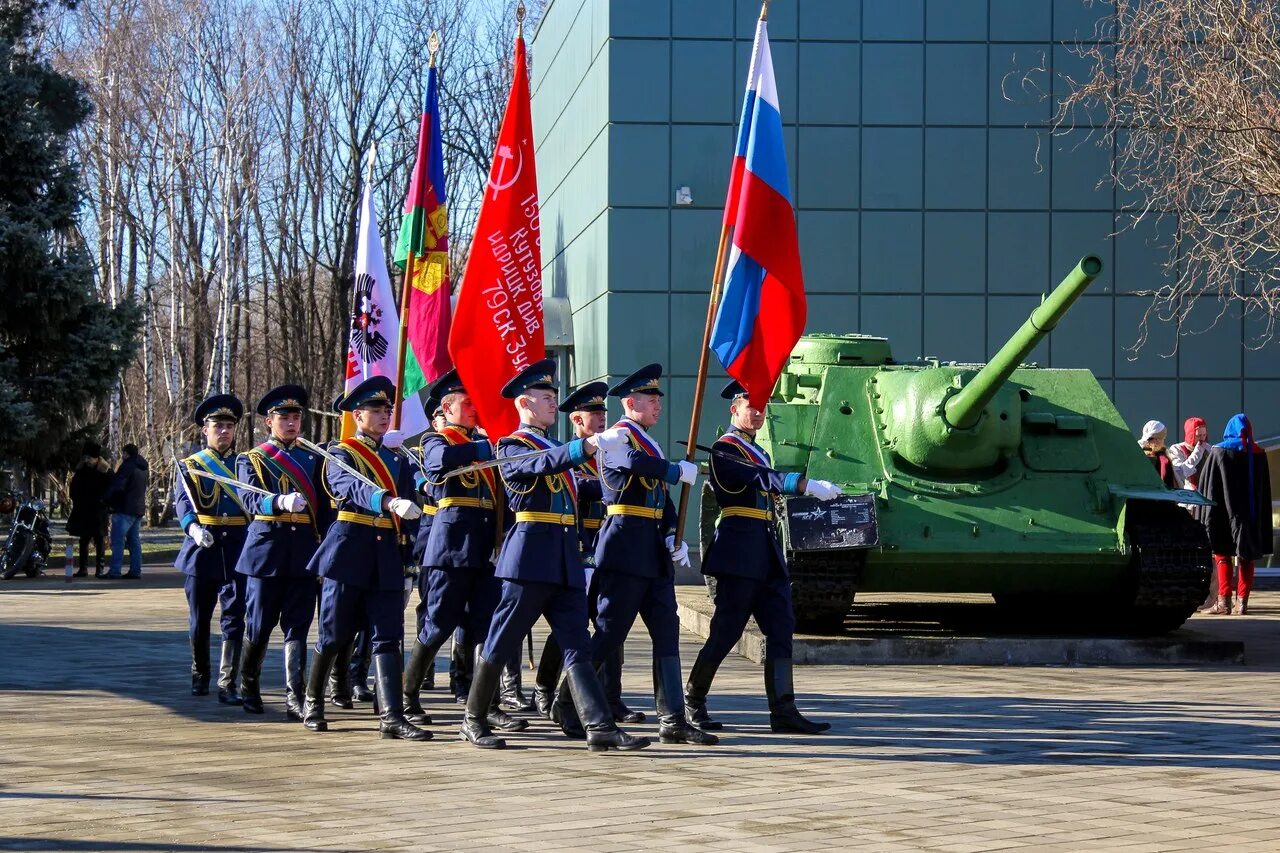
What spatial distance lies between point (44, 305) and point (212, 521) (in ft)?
44.8

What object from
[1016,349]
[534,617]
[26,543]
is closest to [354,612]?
[534,617]

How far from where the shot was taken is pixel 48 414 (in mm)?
24297

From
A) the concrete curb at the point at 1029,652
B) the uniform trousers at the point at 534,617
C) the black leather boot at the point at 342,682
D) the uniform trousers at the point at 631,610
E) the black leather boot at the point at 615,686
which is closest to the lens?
the uniform trousers at the point at 534,617

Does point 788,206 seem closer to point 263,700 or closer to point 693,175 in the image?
point 263,700

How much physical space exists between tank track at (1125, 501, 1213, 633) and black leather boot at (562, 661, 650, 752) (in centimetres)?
507

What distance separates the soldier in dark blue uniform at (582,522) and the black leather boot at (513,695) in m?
0.20

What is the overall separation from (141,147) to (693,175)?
2171 cm

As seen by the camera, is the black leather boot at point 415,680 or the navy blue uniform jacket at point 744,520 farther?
the black leather boot at point 415,680

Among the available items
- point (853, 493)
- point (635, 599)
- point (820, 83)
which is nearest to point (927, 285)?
point (820, 83)

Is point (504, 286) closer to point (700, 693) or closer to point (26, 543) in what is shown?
point (700, 693)

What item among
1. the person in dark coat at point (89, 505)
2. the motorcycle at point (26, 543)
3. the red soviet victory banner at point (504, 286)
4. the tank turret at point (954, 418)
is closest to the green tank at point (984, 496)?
the tank turret at point (954, 418)

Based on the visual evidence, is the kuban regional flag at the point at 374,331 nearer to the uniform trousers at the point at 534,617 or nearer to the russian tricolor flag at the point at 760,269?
the russian tricolor flag at the point at 760,269

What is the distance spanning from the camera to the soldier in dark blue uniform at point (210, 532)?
11227 mm

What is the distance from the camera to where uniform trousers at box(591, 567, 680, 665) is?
9.30m
